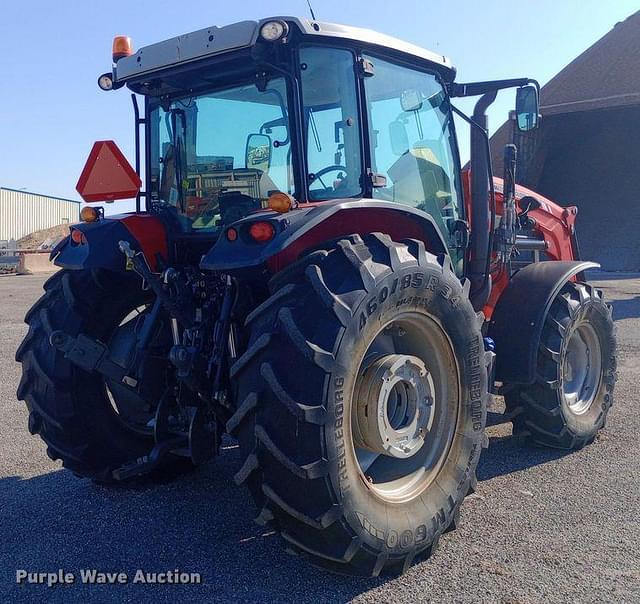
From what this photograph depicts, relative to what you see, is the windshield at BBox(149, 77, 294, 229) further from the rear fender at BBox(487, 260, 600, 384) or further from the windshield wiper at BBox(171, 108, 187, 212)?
the rear fender at BBox(487, 260, 600, 384)

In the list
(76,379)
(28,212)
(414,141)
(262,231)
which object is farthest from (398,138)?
(28,212)

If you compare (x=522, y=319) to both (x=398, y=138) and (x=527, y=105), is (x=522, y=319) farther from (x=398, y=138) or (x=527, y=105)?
(x=398, y=138)

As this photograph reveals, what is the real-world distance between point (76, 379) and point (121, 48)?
1896 millimetres

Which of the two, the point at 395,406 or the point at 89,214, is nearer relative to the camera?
the point at 395,406

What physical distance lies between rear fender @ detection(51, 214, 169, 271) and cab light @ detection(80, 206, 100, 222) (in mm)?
76

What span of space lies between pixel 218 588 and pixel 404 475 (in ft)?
3.36

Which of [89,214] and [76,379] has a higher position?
[89,214]

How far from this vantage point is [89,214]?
407 centimetres

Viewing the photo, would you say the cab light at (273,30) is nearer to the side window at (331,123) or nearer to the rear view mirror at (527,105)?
the side window at (331,123)

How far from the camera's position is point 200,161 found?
3.97 m

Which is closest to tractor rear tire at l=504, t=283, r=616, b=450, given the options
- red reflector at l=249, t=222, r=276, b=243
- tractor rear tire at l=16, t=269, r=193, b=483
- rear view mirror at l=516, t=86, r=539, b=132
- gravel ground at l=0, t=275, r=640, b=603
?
gravel ground at l=0, t=275, r=640, b=603

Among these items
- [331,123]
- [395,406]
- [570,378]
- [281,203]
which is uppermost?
[331,123]

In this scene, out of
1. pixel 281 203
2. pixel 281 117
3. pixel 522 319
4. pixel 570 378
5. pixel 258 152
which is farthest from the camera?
pixel 570 378

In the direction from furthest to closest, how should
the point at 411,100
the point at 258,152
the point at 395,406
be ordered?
the point at 411,100
the point at 258,152
the point at 395,406
